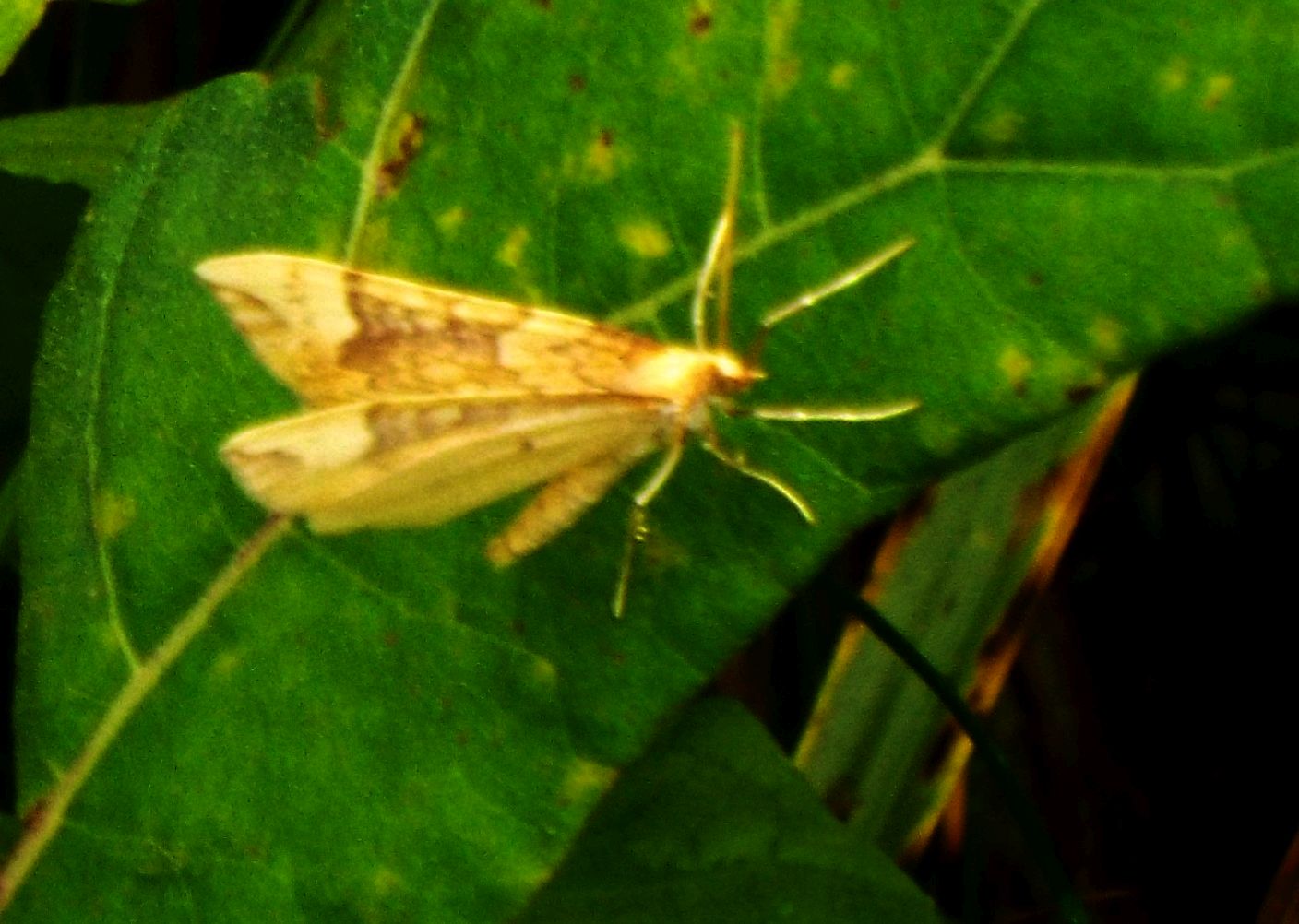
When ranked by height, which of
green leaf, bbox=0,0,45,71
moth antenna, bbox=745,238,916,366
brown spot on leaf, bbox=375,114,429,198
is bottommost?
moth antenna, bbox=745,238,916,366

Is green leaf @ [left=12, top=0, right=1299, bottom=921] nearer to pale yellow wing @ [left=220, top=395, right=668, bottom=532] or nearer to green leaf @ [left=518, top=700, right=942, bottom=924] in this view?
pale yellow wing @ [left=220, top=395, right=668, bottom=532]

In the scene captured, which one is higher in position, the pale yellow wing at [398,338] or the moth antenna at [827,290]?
the moth antenna at [827,290]

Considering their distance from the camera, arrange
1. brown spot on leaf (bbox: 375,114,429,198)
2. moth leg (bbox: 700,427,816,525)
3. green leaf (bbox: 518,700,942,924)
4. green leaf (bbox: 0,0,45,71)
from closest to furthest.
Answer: moth leg (bbox: 700,427,816,525)
brown spot on leaf (bbox: 375,114,429,198)
green leaf (bbox: 0,0,45,71)
green leaf (bbox: 518,700,942,924)

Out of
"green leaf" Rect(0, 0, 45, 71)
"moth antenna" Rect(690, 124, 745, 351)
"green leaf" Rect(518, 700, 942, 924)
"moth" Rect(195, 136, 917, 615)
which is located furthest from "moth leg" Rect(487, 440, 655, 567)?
"green leaf" Rect(0, 0, 45, 71)

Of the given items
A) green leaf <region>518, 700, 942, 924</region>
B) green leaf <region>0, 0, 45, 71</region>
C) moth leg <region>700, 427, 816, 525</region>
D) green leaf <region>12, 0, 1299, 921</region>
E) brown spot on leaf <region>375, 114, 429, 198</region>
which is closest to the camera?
green leaf <region>12, 0, 1299, 921</region>

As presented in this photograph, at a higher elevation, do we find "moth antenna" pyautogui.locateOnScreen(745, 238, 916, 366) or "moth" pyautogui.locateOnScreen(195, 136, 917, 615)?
"moth antenna" pyautogui.locateOnScreen(745, 238, 916, 366)

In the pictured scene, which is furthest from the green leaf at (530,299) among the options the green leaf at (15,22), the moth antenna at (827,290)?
the green leaf at (15,22)

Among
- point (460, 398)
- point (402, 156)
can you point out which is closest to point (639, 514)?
point (460, 398)

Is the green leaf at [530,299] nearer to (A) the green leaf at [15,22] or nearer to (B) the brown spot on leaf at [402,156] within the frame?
(B) the brown spot on leaf at [402,156]
